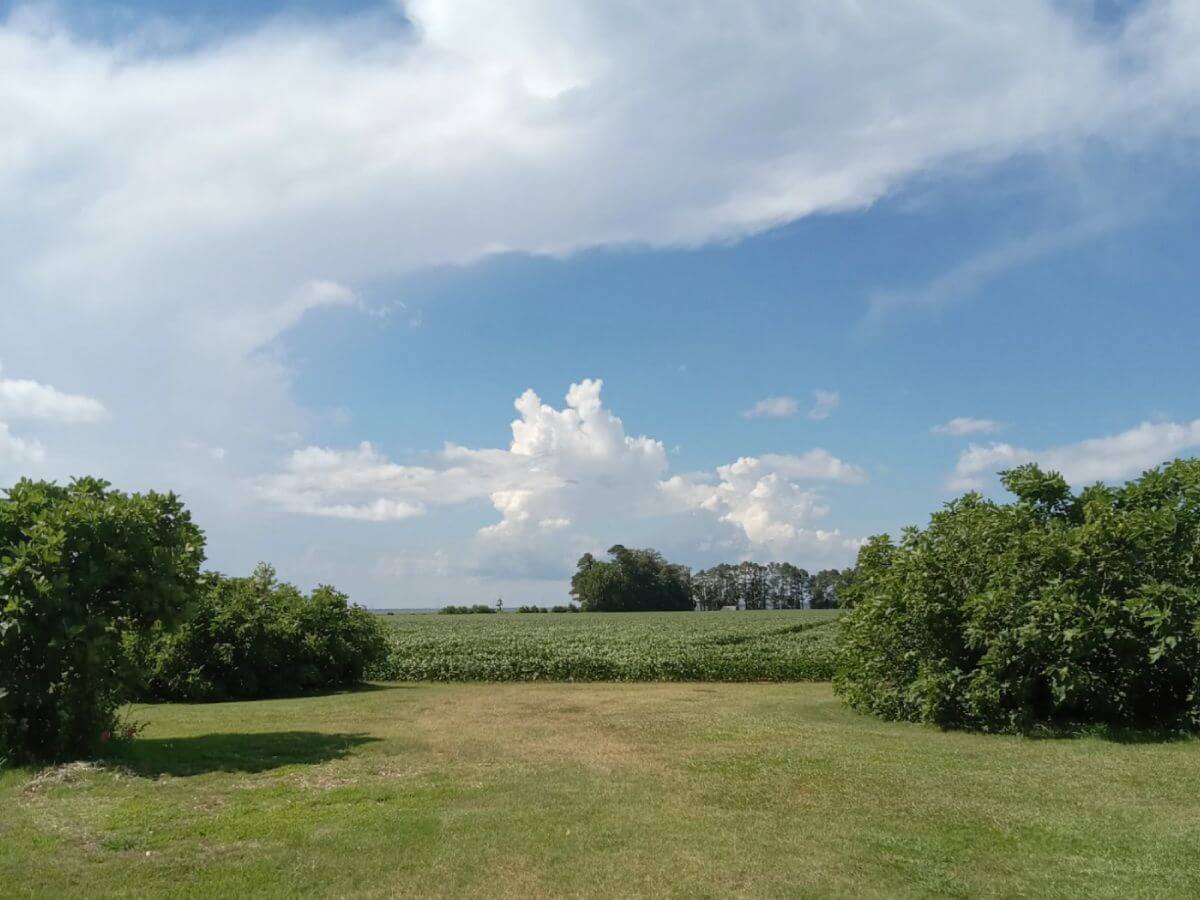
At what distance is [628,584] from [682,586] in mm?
11192

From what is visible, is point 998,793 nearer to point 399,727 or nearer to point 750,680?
point 399,727

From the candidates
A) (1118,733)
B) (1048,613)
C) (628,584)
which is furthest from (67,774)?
(628,584)

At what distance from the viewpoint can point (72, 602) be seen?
13.0 metres

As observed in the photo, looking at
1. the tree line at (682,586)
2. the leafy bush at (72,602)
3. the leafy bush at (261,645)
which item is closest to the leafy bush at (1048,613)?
the leafy bush at (72,602)

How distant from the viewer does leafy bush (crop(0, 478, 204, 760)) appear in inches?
497

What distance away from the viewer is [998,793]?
35.6ft

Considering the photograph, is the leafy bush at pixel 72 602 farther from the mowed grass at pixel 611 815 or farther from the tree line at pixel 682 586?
the tree line at pixel 682 586

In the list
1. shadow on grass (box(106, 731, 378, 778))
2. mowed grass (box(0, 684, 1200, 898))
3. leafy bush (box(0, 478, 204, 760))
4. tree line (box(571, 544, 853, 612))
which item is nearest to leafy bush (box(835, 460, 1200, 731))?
mowed grass (box(0, 684, 1200, 898))

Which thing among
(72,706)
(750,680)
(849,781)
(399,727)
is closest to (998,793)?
(849,781)

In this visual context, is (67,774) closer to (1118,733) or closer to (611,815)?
(611,815)

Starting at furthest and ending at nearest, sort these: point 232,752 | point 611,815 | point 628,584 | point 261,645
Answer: point 628,584, point 261,645, point 232,752, point 611,815

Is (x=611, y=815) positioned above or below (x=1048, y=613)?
below

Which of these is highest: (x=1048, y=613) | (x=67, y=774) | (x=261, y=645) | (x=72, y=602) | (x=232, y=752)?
(x=72, y=602)

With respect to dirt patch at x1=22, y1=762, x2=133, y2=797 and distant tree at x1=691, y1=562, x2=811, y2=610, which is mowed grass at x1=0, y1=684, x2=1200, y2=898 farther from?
distant tree at x1=691, y1=562, x2=811, y2=610
